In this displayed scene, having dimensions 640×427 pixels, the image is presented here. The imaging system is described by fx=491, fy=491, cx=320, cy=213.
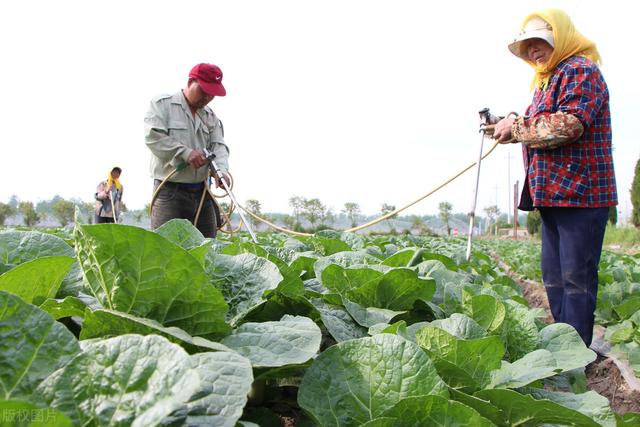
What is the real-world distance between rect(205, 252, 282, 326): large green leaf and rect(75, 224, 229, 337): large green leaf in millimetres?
141

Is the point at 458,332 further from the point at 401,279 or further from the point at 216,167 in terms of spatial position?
the point at 216,167

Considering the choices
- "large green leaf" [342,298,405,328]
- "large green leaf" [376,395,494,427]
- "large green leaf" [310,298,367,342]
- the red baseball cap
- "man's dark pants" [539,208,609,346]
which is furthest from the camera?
the red baseball cap

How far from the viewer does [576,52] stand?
316 centimetres

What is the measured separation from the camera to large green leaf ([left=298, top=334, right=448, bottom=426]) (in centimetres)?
86

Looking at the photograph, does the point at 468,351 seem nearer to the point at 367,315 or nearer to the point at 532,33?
the point at 367,315

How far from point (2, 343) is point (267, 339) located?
421 mm

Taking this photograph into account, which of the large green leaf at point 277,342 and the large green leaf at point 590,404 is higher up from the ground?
the large green leaf at point 277,342

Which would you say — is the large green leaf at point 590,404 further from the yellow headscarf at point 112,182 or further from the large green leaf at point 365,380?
the yellow headscarf at point 112,182

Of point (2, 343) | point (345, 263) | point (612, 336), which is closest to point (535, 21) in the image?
point (345, 263)

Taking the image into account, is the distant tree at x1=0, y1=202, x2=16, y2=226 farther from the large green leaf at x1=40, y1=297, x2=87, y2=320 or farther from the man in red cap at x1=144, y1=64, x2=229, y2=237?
the large green leaf at x1=40, y1=297, x2=87, y2=320

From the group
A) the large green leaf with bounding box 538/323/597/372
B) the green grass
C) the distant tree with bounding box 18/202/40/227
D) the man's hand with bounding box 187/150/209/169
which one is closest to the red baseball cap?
the man's hand with bounding box 187/150/209/169

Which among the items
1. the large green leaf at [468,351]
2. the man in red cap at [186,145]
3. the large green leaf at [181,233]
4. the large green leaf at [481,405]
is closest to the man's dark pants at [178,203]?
the man in red cap at [186,145]

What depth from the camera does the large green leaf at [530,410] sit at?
34.6 inches

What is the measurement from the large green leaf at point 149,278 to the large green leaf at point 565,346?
0.98 metres
